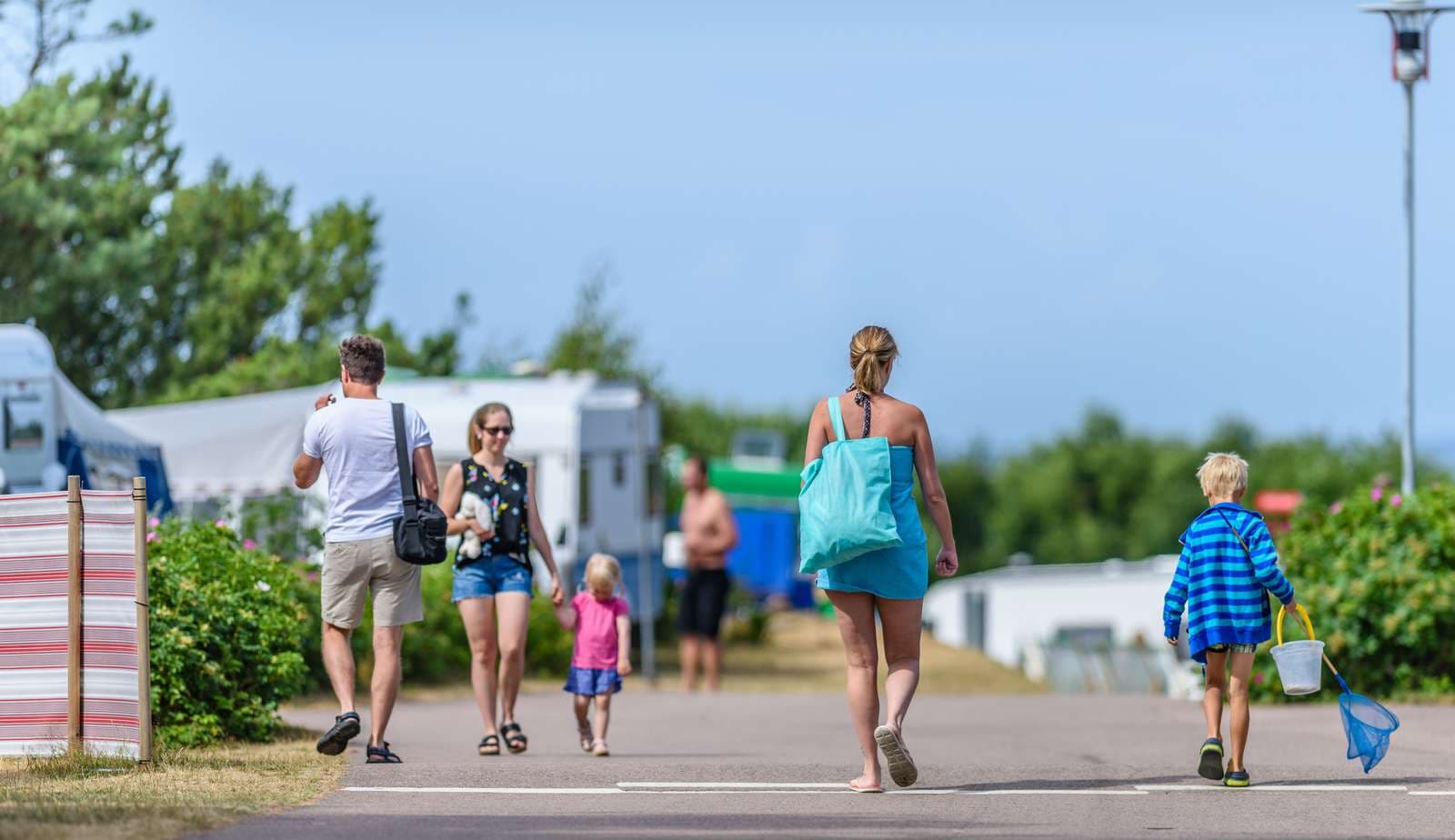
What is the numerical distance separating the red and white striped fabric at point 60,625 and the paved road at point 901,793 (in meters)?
1.04

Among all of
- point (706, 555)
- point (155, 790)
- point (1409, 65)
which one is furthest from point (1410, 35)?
point (155, 790)

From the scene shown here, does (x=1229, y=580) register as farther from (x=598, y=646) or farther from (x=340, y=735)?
(x=340, y=735)

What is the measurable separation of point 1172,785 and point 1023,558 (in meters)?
40.6

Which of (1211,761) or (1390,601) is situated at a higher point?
(1390,601)

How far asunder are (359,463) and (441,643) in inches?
294

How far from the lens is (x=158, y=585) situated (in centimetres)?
980

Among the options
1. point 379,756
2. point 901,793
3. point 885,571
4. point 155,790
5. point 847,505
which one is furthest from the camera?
point 379,756

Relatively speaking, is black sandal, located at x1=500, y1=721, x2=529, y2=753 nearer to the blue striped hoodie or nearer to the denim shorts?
Result: the denim shorts

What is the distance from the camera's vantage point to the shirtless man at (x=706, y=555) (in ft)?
55.8

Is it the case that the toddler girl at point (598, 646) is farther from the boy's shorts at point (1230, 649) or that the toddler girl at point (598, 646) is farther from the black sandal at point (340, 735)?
the boy's shorts at point (1230, 649)

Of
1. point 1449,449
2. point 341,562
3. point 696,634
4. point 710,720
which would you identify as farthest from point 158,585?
point 1449,449

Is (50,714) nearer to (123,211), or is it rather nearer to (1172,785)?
(1172,785)

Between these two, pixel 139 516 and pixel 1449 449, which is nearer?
pixel 139 516

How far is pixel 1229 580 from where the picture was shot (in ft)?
27.3
